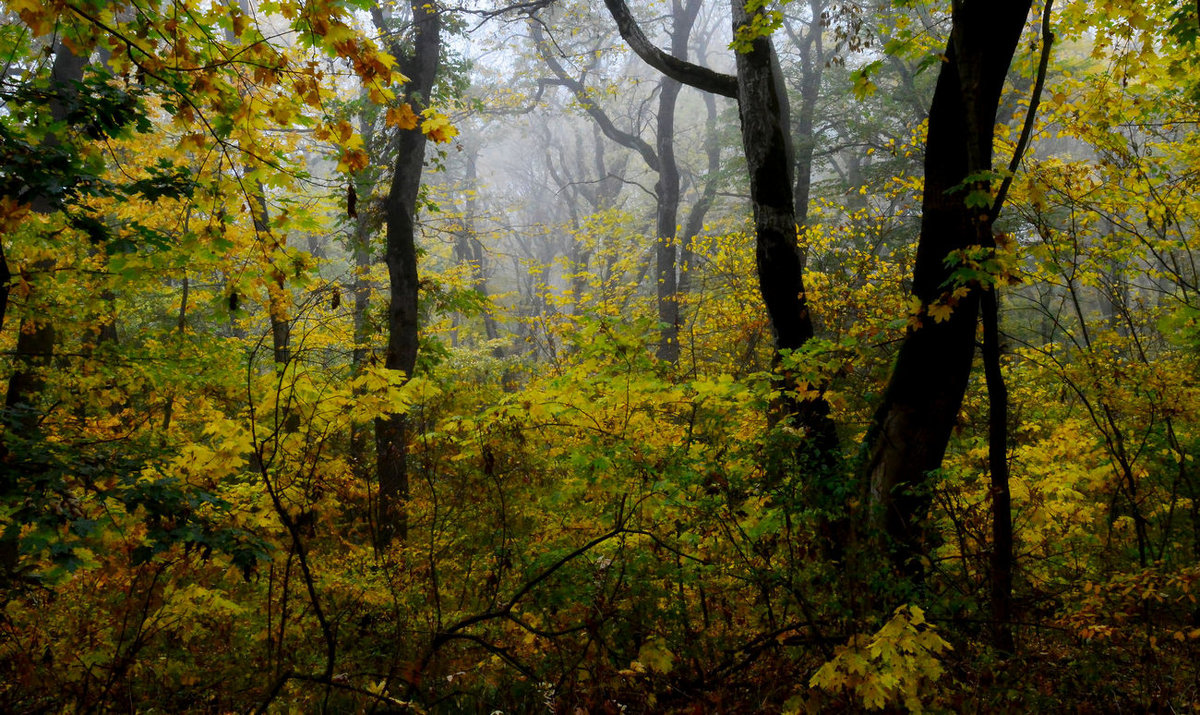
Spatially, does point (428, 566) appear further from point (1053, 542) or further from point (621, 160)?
point (621, 160)

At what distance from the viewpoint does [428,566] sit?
5195 mm

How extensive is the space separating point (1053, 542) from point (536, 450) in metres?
4.60

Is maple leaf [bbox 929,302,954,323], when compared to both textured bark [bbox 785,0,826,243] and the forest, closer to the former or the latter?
the forest

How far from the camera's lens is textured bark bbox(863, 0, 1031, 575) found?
3408 mm

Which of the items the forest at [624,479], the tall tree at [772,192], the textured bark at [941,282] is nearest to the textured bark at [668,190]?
the forest at [624,479]

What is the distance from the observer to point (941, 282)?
346 centimetres

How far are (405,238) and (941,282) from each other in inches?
244

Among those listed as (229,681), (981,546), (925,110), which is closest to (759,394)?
(981,546)

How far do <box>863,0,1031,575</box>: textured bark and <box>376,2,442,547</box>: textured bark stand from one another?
5.22 metres

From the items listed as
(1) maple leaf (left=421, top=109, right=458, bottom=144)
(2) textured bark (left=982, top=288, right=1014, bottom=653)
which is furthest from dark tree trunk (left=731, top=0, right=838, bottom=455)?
(1) maple leaf (left=421, top=109, right=458, bottom=144)

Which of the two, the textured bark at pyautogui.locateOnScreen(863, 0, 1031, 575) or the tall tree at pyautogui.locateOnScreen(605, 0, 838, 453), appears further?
the tall tree at pyautogui.locateOnScreen(605, 0, 838, 453)

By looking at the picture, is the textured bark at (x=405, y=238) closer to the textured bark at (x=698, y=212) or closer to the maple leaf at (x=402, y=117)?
the maple leaf at (x=402, y=117)

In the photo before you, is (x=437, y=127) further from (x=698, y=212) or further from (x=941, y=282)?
(x=698, y=212)

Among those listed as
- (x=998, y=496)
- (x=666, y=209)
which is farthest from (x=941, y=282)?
(x=666, y=209)
